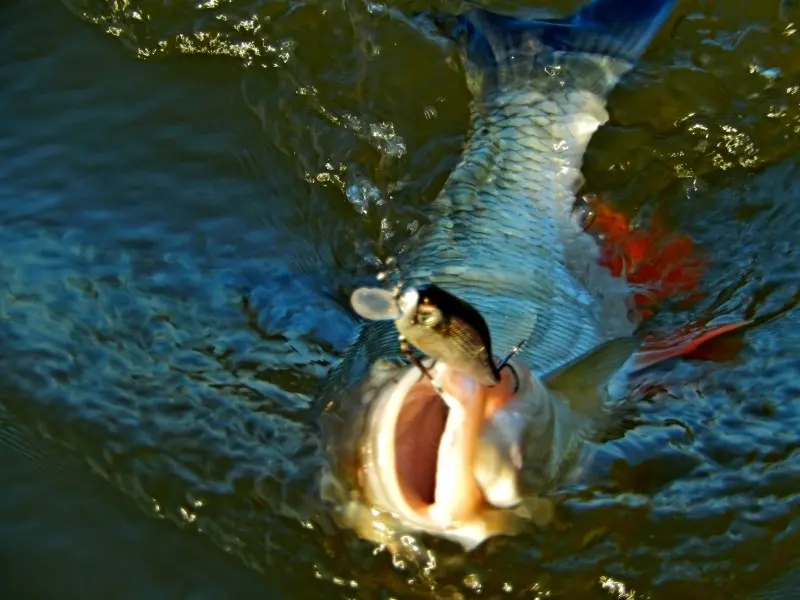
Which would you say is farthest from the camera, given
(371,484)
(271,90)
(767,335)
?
(271,90)

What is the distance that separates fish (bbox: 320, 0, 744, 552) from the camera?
225cm

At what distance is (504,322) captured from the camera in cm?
309

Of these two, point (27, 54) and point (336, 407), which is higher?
point (27, 54)

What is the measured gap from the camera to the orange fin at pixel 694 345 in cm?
335

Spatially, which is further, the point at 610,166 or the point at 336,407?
the point at 610,166

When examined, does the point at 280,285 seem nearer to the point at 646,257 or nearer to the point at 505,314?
the point at 505,314

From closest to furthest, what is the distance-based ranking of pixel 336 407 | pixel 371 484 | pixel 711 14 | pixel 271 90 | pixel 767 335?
pixel 371 484 < pixel 336 407 < pixel 767 335 < pixel 271 90 < pixel 711 14

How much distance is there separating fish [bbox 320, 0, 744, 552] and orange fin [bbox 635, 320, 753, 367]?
0.09m

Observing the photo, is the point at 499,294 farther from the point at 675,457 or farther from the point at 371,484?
the point at 371,484

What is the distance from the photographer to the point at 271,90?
461 centimetres

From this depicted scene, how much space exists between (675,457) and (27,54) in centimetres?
332

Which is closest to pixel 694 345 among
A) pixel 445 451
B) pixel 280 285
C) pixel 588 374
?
pixel 588 374

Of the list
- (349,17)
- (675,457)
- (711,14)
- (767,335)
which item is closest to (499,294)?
(675,457)

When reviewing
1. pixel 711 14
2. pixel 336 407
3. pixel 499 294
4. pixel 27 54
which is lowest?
pixel 336 407
